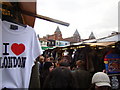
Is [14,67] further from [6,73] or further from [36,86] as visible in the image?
[36,86]

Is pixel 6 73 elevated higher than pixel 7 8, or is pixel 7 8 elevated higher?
pixel 7 8

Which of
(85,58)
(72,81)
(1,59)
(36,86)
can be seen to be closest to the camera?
(72,81)

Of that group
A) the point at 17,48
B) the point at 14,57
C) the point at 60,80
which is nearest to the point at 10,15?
the point at 17,48

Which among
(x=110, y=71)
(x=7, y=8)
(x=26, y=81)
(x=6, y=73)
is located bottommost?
(x=110, y=71)

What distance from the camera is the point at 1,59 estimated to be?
7.03ft

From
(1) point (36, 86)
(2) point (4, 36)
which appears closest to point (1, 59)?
(2) point (4, 36)

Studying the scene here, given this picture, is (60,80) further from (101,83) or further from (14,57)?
(101,83)

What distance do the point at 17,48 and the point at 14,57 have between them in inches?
5.8

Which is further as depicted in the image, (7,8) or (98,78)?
(98,78)

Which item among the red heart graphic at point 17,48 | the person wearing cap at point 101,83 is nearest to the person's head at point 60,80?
the red heart graphic at point 17,48

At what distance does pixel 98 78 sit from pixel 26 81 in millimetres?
1255

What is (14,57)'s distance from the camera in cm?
224

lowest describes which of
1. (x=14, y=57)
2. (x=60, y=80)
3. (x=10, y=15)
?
(x=60, y=80)

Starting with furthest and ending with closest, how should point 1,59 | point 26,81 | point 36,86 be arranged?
point 36,86
point 26,81
point 1,59
